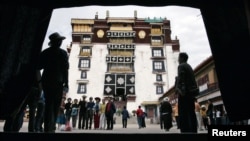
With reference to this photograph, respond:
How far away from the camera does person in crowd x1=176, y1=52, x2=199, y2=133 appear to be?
19.0 feet

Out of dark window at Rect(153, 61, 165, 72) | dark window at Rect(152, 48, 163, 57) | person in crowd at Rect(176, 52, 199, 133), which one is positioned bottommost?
person in crowd at Rect(176, 52, 199, 133)

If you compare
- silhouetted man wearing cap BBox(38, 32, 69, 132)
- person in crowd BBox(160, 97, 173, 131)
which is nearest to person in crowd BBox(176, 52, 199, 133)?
silhouetted man wearing cap BBox(38, 32, 69, 132)

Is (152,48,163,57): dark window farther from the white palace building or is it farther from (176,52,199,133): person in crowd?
(176,52,199,133): person in crowd

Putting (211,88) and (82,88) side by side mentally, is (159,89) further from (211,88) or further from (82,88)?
(211,88)

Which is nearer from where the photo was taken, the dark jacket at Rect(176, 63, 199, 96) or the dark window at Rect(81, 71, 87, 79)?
the dark jacket at Rect(176, 63, 199, 96)

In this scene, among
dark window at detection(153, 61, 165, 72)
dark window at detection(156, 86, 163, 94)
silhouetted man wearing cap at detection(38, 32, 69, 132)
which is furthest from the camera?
dark window at detection(153, 61, 165, 72)

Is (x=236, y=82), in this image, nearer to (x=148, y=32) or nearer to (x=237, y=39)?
(x=237, y=39)

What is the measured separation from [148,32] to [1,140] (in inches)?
1945

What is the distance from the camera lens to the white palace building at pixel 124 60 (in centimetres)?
4703

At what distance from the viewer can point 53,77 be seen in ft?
18.6

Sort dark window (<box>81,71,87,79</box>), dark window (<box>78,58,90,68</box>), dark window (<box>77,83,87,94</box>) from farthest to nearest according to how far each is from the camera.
→ dark window (<box>78,58,90,68</box>)
dark window (<box>81,71,87,79</box>)
dark window (<box>77,83,87,94</box>)

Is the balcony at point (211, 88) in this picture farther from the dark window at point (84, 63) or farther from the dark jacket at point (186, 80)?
the dark window at point (84, 63)

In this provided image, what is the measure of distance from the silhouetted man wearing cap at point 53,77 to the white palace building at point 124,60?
1576 inches

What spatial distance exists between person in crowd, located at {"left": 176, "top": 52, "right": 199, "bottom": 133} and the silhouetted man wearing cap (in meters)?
2.41
